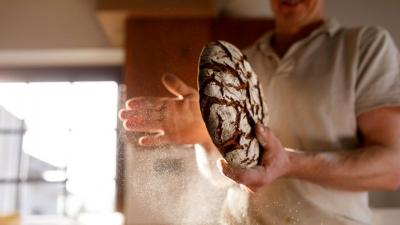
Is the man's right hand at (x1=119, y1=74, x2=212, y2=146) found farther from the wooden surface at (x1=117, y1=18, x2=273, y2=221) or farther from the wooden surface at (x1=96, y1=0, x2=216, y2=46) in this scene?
the wooden surface at (x1=96, y1=0, x2=216, y2=46)

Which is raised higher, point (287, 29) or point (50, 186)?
point (287, 29)

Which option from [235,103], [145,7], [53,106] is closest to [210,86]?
[235,103]

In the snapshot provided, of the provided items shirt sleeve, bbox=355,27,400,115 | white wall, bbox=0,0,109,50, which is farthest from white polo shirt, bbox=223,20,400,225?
white wall, bbox=0,0,109,50

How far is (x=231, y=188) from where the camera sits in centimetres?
24

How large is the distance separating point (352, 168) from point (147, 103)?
126 mm

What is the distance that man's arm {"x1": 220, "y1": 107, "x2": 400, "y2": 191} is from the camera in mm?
229

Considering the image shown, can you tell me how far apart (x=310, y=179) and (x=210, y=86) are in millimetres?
106

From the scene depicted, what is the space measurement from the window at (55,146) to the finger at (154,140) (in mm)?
37

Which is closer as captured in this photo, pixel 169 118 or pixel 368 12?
pixel 169 118

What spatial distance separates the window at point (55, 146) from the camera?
255 millimetres

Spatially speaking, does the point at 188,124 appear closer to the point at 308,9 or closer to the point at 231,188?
the point at 231,188

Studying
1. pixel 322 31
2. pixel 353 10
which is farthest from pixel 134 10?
pixel 353 10

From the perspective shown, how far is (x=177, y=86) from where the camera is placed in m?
0.22

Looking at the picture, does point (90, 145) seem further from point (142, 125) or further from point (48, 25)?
point (48, 25)
